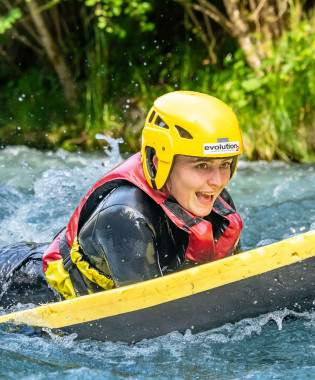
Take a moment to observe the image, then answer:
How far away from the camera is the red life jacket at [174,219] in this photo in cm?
281

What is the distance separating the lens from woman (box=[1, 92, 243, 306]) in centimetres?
270

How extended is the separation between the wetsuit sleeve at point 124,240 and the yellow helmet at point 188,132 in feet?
0.59

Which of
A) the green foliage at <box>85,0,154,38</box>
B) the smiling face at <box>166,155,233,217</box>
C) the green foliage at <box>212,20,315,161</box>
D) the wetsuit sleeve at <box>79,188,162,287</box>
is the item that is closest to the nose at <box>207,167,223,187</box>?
the smiling face at <box>166,155,233,217</box>

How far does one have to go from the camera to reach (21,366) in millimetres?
2820

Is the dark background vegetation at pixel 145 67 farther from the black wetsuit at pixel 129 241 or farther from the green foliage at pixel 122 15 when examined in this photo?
the black wetsuit at pixel 129 241

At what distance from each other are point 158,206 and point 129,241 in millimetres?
235

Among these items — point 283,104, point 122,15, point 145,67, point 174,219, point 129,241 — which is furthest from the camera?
point 122,15

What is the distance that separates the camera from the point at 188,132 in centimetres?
272

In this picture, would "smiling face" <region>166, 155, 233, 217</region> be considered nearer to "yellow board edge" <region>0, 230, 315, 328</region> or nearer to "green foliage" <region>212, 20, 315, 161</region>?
"yellow board edge" <region>0, 230, 315, 328</region>

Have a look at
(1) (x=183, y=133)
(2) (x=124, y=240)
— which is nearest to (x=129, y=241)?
(2) (x=124, y=240)

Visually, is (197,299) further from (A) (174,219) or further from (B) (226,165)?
(B) (226,165)

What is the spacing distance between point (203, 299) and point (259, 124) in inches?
158

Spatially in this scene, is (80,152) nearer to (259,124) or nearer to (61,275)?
(259,124)

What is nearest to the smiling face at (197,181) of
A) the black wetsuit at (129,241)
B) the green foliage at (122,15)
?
the black wetsuit at (129,241)
